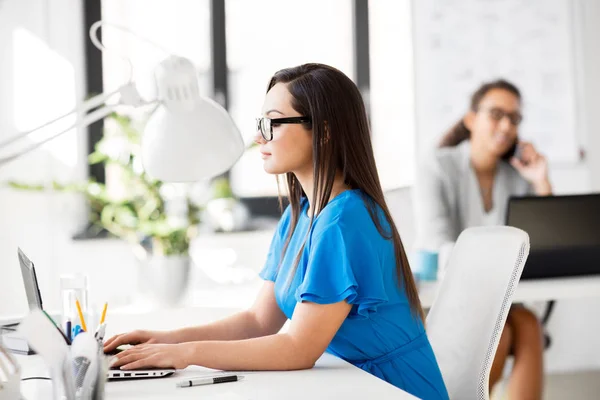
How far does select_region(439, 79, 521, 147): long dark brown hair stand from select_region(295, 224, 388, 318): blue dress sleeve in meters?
2.24

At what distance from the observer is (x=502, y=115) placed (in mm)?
3635

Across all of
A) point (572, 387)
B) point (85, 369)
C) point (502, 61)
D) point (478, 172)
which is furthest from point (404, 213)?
point (85, 369)

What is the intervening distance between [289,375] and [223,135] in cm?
43

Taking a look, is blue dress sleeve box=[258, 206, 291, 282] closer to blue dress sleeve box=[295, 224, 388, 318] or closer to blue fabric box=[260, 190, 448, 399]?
blue fabric box=[260, 190, 448, 399]

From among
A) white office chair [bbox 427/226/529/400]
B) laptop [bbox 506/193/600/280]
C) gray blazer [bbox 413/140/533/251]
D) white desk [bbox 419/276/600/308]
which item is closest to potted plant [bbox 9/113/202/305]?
white desk [bbox 419/276/600/308]

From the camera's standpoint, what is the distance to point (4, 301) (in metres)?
3.19

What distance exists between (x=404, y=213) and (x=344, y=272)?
2.22 metres

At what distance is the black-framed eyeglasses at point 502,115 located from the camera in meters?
3.63

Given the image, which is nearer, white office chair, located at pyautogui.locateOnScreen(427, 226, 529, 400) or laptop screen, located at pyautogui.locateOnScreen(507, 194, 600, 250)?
white office chair, located at pyautogui.locateOnScreen(427, 226, 529, 400)

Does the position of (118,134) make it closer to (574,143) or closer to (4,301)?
(4,301)

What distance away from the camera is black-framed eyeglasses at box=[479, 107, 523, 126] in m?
3.63

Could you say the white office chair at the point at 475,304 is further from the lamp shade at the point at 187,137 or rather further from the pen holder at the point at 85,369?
the pen holder at the point at 85,369

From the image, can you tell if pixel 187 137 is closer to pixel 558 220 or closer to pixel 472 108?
pixel 558 220

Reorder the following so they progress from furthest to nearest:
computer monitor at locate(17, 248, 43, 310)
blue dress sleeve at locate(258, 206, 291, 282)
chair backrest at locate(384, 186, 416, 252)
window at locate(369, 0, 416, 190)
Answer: window at locate(369, 0, 416, 190) → chair backrest at locate(384, 186, 416, 252) → blue dress sleeve at locate(258, 206, 291, 282) → computer monitor at locate(17, 248, 43, 310)
